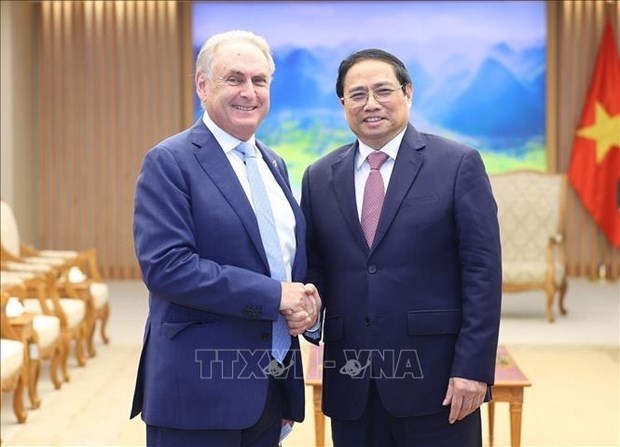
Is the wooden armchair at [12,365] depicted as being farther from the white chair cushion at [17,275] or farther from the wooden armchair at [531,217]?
the wooden armchair at [531,217]

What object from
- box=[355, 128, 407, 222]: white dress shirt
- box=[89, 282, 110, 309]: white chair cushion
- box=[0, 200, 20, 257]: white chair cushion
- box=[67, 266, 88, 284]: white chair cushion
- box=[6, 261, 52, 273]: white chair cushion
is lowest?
box=[89, 282, 110, 309]: white chair cushion

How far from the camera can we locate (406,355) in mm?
2869

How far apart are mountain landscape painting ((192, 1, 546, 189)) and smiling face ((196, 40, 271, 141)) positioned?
8.67 m

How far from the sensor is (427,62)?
1137 centimetres

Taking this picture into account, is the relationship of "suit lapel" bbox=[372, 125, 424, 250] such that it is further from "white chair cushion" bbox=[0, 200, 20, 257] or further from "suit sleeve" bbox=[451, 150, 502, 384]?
"white chair cushion" bbox=[0, 200, 20, 257]

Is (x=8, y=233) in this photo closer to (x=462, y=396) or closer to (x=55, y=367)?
(x=55, y=367)

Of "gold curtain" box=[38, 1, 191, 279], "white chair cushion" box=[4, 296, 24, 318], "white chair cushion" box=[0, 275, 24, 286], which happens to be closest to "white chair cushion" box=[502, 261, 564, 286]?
"white chair cushion" box=[0, 275, 24, 286]

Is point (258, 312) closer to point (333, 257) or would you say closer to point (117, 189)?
point (333, 257)

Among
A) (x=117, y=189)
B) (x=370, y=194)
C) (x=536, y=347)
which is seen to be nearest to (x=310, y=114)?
(x=117, y=189)

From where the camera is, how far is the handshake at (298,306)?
2611 millimetres

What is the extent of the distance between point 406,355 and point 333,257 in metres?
0.36

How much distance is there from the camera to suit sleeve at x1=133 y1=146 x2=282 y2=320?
8.27 ft

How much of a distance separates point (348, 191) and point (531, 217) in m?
6.40

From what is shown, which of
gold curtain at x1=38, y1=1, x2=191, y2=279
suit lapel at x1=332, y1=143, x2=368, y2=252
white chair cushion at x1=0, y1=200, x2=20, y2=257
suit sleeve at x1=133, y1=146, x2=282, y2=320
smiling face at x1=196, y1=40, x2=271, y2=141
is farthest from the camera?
gold curtain at x1=38, y1=1, x2=191, y2=279
